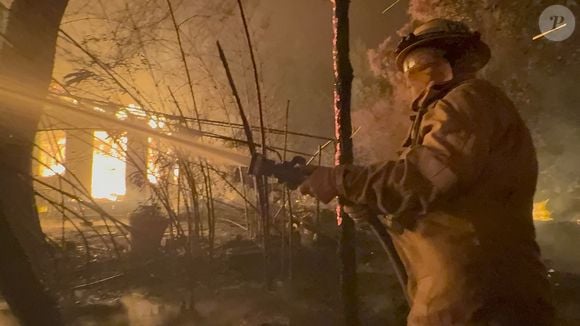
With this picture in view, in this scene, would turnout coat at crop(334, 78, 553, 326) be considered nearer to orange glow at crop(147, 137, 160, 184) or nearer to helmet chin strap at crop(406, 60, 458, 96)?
helmet chin strap at crop(406, 60, 458, 96)

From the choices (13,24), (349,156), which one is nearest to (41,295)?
(349,156)

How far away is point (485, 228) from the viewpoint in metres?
1.99

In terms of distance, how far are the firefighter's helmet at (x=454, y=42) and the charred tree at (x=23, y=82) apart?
2992mm

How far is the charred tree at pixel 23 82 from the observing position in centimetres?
400

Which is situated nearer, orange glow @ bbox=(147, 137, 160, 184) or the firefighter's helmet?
the firefighter's helmet

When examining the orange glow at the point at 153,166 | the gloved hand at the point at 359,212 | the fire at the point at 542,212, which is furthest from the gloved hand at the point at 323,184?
the fire at the point at 542,212

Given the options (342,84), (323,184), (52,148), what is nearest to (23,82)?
(52,148)

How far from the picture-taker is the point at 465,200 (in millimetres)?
1981

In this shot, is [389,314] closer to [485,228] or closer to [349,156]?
[349,156]

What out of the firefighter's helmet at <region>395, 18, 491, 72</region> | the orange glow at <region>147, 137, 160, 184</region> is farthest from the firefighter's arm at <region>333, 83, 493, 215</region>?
the orange glow at <region>147, 137, 160, 184</region>

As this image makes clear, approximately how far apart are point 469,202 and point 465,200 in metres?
0.02

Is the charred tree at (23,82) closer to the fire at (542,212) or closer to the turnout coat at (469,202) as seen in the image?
the turnout coat at (469,202)

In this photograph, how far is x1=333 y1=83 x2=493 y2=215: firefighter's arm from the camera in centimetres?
185

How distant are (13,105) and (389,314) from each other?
3.94m
